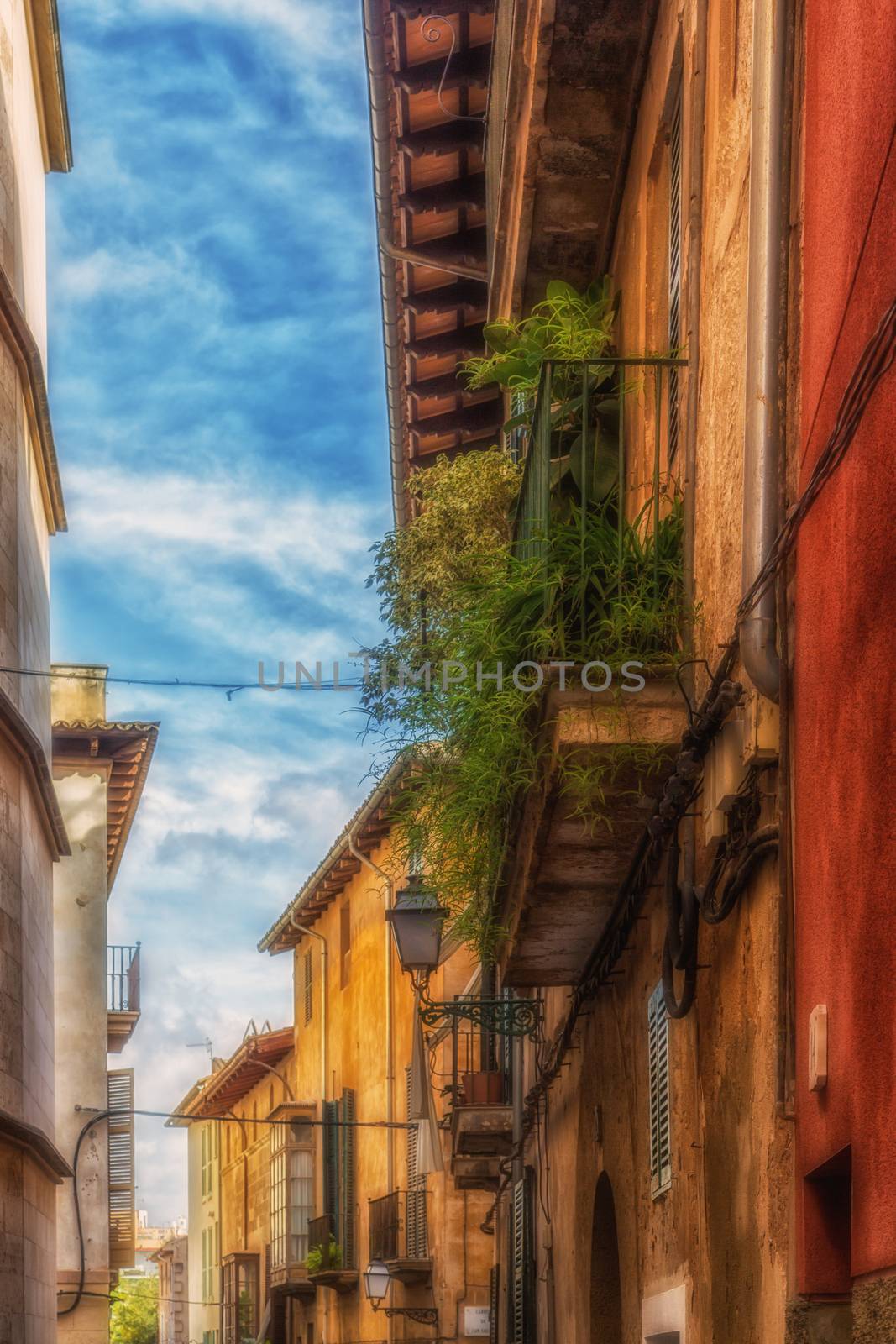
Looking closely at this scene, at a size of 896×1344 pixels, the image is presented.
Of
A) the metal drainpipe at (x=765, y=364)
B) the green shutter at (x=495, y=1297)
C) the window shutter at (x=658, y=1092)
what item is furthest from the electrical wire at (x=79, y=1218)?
the metal drainpipe at (x=765, y=364)

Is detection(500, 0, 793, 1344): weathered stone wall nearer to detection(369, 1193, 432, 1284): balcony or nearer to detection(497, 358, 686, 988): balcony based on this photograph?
detection(497, 358, 686, 988): balcony

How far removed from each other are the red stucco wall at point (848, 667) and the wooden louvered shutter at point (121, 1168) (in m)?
19.5

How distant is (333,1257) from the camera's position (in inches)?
1182

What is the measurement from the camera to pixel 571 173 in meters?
9.52

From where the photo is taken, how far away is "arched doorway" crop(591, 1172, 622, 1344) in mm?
9383

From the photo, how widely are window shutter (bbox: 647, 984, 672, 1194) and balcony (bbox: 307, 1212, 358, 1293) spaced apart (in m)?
22.5

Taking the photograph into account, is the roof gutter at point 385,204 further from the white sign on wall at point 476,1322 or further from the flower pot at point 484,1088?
the white sign on wall at point 476,1322

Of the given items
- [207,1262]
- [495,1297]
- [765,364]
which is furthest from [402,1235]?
[207,1262]

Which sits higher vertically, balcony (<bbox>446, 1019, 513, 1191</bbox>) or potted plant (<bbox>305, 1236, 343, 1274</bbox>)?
balcony (<bbox>446, 1019, 513, 1191</bbox>)

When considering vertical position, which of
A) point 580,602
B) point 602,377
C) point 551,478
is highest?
point 602,377

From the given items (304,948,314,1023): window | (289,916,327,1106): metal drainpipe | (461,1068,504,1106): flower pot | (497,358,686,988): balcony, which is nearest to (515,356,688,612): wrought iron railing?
(497,358,686,988): balcony

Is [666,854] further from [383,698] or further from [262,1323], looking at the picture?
[262,1323]

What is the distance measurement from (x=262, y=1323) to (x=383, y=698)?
2893 cm

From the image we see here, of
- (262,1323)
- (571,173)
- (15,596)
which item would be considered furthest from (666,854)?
(262,1323)
